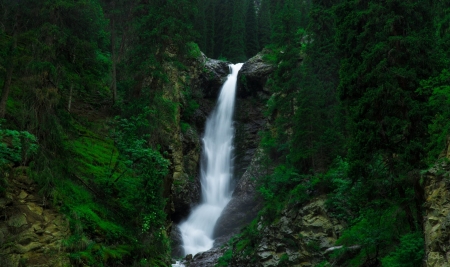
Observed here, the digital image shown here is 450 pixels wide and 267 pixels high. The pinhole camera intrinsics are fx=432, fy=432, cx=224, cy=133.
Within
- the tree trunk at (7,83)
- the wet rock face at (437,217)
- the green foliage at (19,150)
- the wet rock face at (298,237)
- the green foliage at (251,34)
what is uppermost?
the green foliage at (251,34)

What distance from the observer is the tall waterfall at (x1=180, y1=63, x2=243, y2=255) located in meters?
33.8

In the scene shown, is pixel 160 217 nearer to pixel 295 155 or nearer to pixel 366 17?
pixel 366 17

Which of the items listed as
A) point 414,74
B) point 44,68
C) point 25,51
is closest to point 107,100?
point 25,51

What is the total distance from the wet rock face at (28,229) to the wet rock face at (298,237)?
1427 centimetres

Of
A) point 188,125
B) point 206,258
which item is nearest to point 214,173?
point 188,125

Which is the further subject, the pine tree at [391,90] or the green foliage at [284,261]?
the green foliage at [284,261]

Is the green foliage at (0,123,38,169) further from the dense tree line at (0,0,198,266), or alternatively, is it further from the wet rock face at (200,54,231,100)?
the wet rock face at (200,54,231,100)

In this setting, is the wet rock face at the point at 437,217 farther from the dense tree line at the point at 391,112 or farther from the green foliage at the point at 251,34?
the green foliage at the point at 251,34

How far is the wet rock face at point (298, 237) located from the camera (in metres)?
22.2

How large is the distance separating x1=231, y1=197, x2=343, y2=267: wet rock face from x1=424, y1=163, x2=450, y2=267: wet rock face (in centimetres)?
997

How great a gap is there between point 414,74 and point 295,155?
1146cm

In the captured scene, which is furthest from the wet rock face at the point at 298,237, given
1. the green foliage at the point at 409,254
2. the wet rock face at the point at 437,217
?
the wet rock face at the point at 437,217

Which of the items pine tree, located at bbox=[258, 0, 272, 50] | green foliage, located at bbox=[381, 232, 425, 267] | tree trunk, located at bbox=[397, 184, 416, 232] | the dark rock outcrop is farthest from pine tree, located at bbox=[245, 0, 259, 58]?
green foliage, located at bbox=[381, 232, 425, 267]

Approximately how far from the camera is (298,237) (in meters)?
23.3
